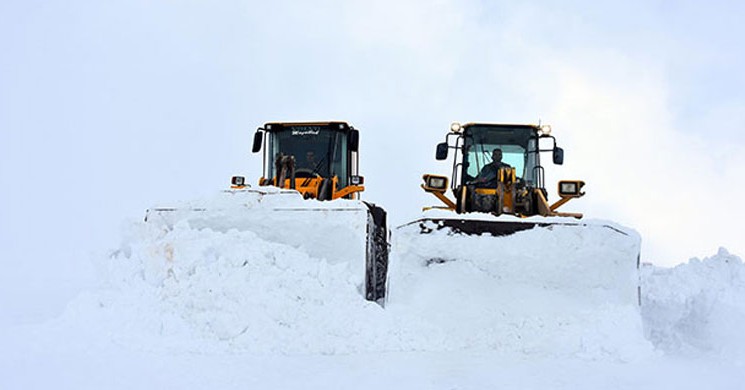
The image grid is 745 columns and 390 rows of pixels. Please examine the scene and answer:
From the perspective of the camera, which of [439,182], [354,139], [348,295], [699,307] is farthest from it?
[354,139]

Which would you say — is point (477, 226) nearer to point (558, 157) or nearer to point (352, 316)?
point (352, 316)

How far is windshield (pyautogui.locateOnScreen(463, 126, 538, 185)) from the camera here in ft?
28.6

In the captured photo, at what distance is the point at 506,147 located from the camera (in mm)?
8805

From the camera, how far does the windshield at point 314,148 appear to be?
9.53 m

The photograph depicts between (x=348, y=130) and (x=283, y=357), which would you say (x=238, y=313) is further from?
(x=348, y=130)

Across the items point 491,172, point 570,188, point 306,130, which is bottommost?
point 570,188

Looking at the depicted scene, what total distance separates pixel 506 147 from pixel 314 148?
2.71m

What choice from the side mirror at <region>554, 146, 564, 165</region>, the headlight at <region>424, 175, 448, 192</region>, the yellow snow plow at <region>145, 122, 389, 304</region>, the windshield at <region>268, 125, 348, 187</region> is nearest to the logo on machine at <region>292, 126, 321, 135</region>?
the windshield at <region>268, 125, 348, 187</region>

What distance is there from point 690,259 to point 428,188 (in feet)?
10.1

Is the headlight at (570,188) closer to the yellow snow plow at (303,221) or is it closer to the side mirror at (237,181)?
the yellow snow plow at (303,221)

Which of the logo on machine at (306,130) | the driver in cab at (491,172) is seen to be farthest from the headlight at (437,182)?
the logo on machine at (306,130)

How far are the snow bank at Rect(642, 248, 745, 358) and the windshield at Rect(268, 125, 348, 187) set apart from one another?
4.32m

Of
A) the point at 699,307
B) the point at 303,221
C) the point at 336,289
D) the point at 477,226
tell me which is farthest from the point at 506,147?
the point at 336,289

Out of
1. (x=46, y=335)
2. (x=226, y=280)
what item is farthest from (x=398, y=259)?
(x=46, y=335)
